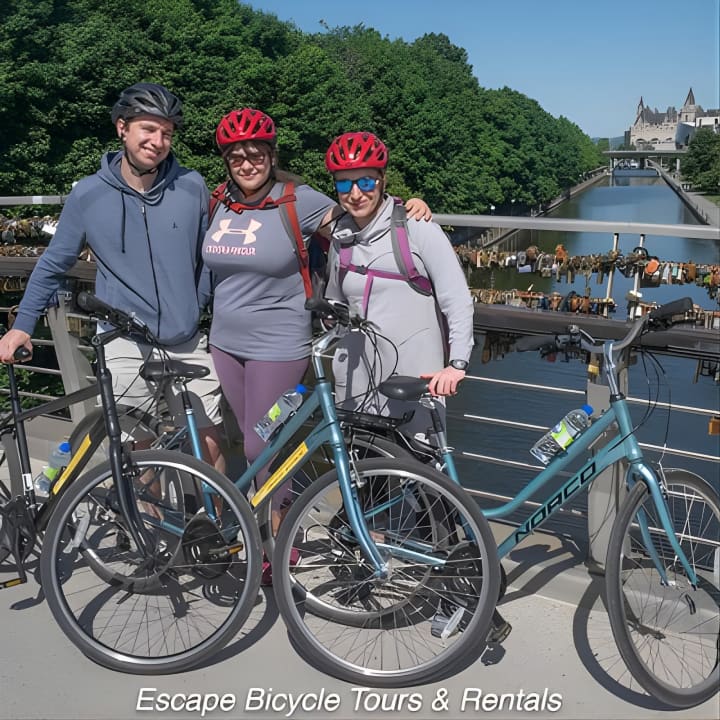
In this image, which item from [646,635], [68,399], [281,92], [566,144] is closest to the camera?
[646,635]

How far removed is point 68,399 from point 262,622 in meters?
1.06

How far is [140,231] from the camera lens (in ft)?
11.5

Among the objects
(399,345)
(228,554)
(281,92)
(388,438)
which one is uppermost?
(281,92)

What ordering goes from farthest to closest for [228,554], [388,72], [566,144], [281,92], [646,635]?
[566,144] < [388,72] < [281,92] < [228,554] < [646,635]

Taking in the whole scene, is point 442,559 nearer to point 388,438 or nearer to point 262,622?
point 388,438

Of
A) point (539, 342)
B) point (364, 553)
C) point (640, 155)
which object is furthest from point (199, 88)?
point (640, 155)

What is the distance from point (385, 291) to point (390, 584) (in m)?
0.97

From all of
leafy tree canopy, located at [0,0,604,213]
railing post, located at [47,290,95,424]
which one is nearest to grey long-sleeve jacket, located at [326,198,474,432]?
railing post, located at [47,290,95,424]

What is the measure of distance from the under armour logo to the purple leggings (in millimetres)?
415

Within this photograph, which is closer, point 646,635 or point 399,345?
point 646,635

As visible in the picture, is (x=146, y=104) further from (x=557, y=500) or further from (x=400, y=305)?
(x=557, y=500)

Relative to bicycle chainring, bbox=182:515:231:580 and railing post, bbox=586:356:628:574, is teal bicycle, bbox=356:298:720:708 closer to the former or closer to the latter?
railing post, bbox=586:356:628:574

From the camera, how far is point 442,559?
127 inches

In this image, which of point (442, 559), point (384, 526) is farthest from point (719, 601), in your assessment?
point (384, 526)
